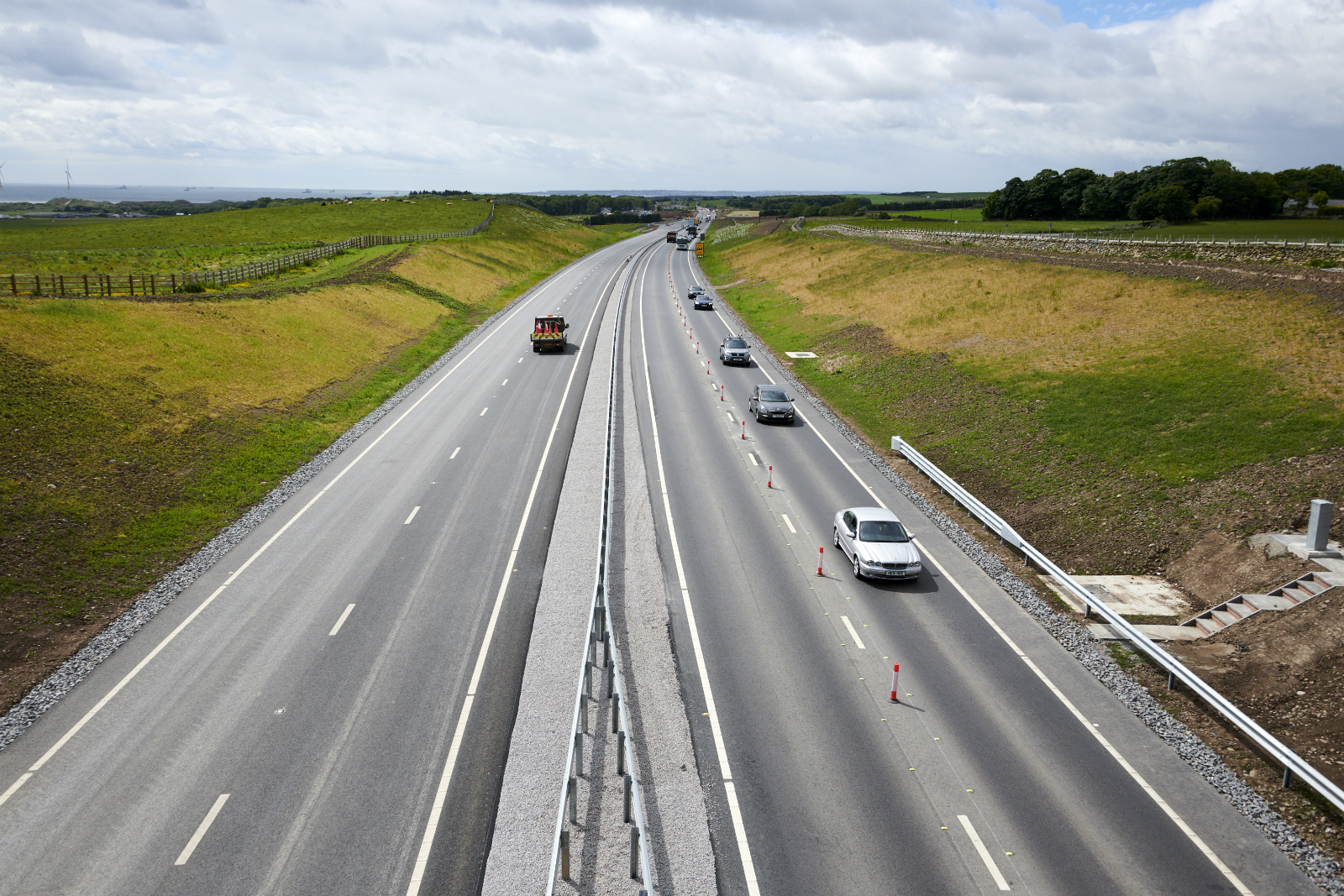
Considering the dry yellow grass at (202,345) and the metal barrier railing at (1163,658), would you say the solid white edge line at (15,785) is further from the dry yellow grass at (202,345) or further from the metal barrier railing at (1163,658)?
the metal barrier railing at (1163,658)

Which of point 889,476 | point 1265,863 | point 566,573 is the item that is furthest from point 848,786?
point 889,476

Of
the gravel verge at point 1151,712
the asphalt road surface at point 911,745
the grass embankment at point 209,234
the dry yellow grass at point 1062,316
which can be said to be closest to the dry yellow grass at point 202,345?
the asphalt road surface at point 911,745

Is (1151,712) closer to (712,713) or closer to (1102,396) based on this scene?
(712,713)

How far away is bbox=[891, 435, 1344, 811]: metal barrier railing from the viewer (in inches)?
475

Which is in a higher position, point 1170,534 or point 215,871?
point 1170,534

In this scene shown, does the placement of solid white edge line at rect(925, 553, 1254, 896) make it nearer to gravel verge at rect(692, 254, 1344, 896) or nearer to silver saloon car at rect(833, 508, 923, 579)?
gravel verge at rect(692, 254, 1344, 896)

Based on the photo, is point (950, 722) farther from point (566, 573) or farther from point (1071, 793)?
point (566, 573)

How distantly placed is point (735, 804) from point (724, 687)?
10.8 feet

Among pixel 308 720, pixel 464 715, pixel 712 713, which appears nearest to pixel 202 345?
pixel 308 720

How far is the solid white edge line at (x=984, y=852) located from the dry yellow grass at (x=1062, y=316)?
2085 centimetres

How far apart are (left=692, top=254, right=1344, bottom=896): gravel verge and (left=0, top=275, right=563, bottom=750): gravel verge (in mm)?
20530

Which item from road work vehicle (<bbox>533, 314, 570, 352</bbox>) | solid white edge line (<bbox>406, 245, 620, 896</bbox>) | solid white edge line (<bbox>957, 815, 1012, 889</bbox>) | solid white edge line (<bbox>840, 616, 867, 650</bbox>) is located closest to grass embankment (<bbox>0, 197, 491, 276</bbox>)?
road work vehicle (<bbox>533, 314, 570, 352</bbox>)

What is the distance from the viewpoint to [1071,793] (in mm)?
12578

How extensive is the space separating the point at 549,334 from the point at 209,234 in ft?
238
